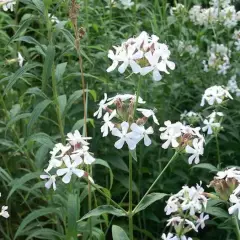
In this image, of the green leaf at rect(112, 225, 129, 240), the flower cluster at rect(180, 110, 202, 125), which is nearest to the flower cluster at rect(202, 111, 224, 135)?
the flower cluster at rect(180, 110, 202, 125)

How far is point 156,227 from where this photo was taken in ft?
10.4

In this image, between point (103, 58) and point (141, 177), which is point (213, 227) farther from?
point (103, 58)

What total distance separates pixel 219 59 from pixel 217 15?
1.36 feet

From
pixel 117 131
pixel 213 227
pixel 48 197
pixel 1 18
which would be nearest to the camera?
pixel 117 131

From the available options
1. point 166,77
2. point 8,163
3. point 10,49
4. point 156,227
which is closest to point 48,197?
point 8,163

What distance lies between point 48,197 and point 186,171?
81cm

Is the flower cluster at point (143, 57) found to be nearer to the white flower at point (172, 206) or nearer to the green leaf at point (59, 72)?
the white flower at point (172, 206)

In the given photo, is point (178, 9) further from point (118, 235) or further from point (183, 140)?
point (118, 235)

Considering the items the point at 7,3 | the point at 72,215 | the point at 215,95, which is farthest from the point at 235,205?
the point at 7,3

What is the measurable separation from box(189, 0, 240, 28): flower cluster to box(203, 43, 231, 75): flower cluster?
0.15 metres

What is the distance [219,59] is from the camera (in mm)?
3494

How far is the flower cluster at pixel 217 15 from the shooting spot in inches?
146

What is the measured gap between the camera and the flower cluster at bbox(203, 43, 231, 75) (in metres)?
3.51

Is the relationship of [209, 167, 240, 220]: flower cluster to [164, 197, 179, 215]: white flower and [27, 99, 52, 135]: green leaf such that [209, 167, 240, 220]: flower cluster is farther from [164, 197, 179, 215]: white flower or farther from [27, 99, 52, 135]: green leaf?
[27, 99, 52, 135]: green leaf
